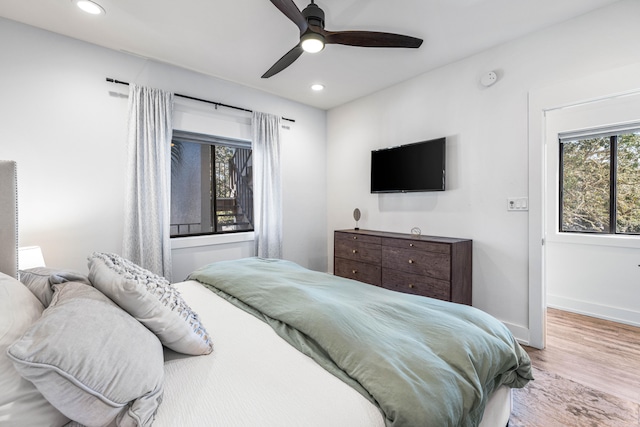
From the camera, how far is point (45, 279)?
1.22m

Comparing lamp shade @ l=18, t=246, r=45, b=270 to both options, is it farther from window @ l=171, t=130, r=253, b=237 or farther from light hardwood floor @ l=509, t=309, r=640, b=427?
light hardwood floor @ l=509, t=309, r=640, b=427

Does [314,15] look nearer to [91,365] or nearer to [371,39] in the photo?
[371,39]

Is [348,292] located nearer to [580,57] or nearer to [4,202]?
[4,202]

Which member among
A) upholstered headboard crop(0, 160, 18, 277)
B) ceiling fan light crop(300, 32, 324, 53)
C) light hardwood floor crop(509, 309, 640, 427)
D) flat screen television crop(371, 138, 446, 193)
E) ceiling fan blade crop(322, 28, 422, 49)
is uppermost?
ceiling fan blade crop(322, 28, 422, 49)

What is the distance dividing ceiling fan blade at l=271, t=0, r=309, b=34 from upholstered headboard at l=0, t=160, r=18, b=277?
5.06ft

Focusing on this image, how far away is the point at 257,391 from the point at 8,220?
1.28 metres

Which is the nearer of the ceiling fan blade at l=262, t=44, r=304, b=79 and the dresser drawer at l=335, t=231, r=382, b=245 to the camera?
the ceiling fan blade at l=262, t=44, r=304, b=79

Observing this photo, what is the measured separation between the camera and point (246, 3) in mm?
2123

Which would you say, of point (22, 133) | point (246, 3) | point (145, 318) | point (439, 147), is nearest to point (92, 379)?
point (145, 318)

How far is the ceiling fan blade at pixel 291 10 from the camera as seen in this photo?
5.40 ft

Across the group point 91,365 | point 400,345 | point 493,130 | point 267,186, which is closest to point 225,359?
point 91,365

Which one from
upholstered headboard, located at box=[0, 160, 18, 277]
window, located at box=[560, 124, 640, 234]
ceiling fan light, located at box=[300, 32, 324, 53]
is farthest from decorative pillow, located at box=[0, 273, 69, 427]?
window, located at box=[560, 124, 640, 234]

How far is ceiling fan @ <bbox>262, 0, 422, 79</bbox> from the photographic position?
1759 millimetres

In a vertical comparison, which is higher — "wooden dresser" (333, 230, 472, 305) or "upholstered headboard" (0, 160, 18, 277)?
"upholstered headboard" (0, 160, 18, 277)
